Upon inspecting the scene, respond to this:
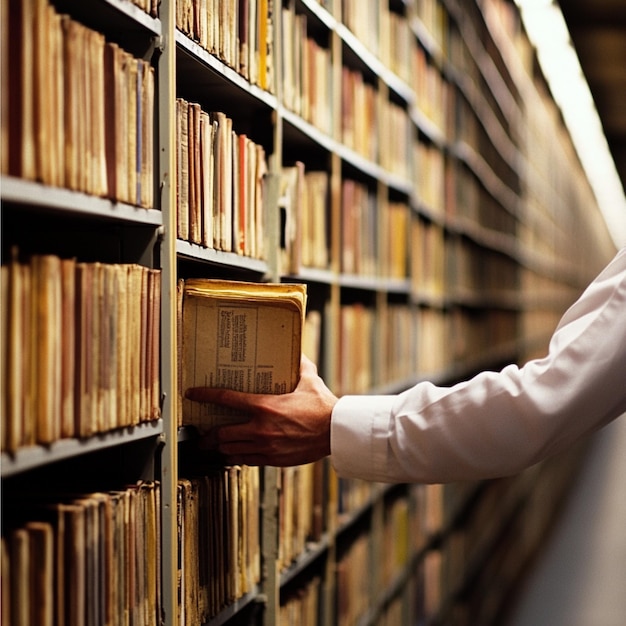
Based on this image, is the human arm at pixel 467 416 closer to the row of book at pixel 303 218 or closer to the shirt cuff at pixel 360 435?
the shirt cuff at pixel 360 435

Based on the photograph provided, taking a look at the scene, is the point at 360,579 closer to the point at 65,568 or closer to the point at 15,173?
the point at 65,568

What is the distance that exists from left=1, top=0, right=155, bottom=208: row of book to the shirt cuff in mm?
586

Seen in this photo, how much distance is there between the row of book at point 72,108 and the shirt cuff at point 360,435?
59 cm

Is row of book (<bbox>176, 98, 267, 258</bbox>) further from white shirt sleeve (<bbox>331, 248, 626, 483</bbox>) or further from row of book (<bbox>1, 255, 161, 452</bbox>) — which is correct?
white shirt sleeve (<bbox>331, 248, 626, 483</bbox>)

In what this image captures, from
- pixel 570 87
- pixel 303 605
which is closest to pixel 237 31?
pixel 303 605

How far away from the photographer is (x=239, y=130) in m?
2.42

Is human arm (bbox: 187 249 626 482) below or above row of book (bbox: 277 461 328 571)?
above

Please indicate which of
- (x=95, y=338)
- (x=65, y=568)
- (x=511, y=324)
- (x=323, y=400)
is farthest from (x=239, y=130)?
(x=511, y=324)

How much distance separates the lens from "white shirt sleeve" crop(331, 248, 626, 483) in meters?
1.92

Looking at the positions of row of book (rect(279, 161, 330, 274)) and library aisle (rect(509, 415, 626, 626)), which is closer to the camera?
row of book (rect(279, 161, 330, 274))

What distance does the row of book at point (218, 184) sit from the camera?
1.86 m

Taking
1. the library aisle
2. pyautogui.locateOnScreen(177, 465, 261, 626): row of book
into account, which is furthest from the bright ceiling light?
the library aisle

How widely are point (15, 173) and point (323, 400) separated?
89 centimetres

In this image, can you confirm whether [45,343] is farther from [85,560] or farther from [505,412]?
[505,412]
